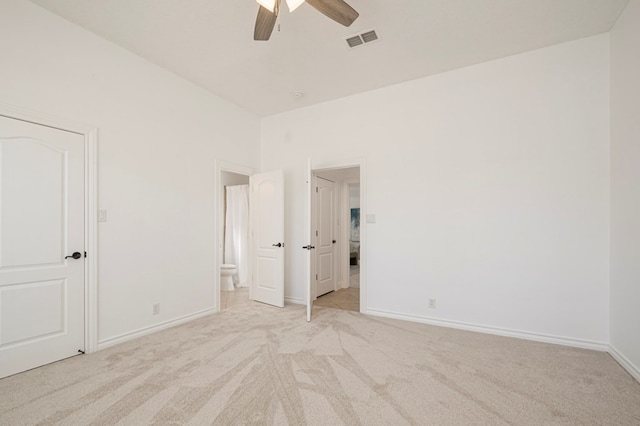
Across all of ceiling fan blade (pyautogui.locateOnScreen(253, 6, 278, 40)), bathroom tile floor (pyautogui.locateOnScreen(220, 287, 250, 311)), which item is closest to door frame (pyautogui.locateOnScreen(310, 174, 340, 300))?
bathroom tile floor (pyautogui.locateOnScreen(220, 287, 250, 311))

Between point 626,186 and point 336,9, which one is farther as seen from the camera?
point 626,186

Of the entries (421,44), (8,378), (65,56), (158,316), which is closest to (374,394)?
(158,316)

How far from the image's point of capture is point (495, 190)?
338 centimetres

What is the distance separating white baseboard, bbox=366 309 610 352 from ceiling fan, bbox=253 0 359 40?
3396 mm

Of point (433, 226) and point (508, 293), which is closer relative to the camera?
point (508, 293)

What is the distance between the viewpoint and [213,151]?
421cm

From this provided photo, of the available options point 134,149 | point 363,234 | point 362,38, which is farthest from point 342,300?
point 362,38

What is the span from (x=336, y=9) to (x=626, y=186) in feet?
9.69

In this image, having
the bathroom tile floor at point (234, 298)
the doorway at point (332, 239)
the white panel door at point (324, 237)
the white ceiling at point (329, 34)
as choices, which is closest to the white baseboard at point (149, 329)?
the bathroom tile floor at point (234, 298)

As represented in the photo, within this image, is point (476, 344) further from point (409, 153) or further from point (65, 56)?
point (65, 56)

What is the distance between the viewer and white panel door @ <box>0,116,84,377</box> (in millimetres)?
2410

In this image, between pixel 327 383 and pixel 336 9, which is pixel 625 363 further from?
pixel 336 9

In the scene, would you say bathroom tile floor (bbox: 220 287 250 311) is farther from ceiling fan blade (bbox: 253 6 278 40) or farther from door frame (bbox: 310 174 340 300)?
ceiling fan blade (bbox: 253 6 278 40)

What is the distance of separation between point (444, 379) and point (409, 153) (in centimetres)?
265
